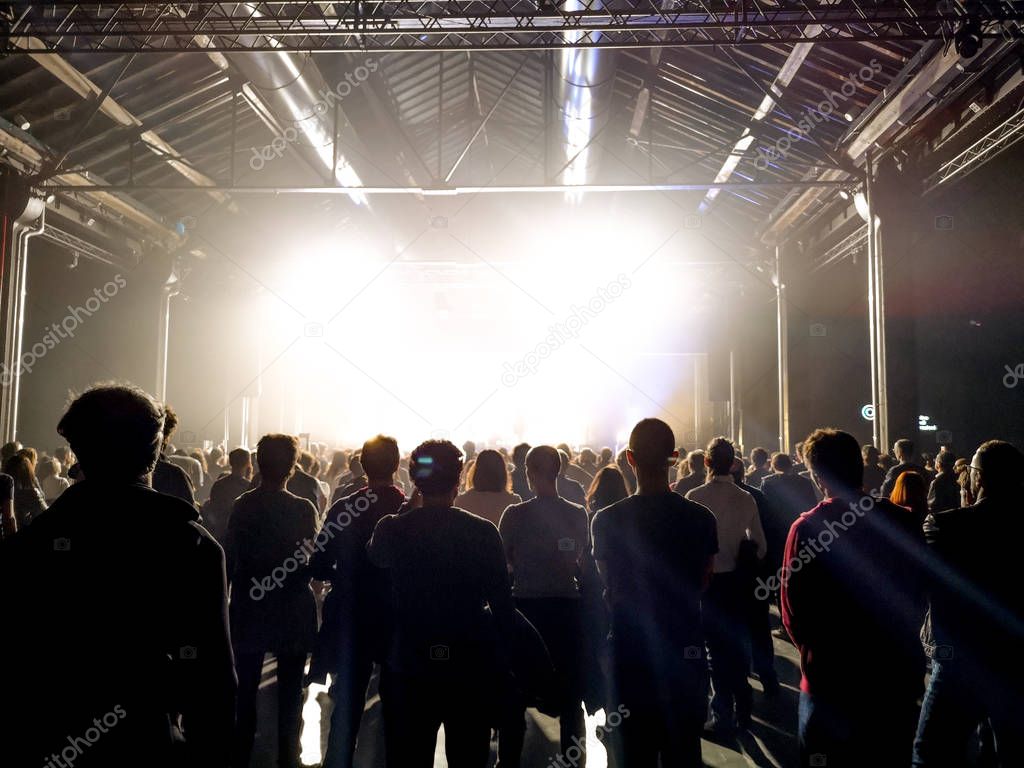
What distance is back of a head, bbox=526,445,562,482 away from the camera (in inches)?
161

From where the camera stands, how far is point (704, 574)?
290 cm

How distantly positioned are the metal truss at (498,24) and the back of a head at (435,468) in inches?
232

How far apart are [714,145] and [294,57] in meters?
7.54

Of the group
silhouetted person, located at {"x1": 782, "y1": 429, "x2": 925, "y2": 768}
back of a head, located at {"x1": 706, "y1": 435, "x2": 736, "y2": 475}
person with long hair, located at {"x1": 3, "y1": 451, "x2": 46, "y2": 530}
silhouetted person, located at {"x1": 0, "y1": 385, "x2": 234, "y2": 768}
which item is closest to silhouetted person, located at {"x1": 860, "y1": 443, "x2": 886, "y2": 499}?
back of a head, located at {"x1": 706, "y1": 435, "x2": 736, "y2": 475}

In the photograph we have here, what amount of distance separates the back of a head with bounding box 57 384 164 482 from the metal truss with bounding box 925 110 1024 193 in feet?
29.6

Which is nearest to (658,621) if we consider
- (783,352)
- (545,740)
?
(545,740)

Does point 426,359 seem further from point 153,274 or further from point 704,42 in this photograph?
point 704,42

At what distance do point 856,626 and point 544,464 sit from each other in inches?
74.9

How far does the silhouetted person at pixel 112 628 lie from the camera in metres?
1.59

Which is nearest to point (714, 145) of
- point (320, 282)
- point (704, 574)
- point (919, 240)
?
point (919, 240)
